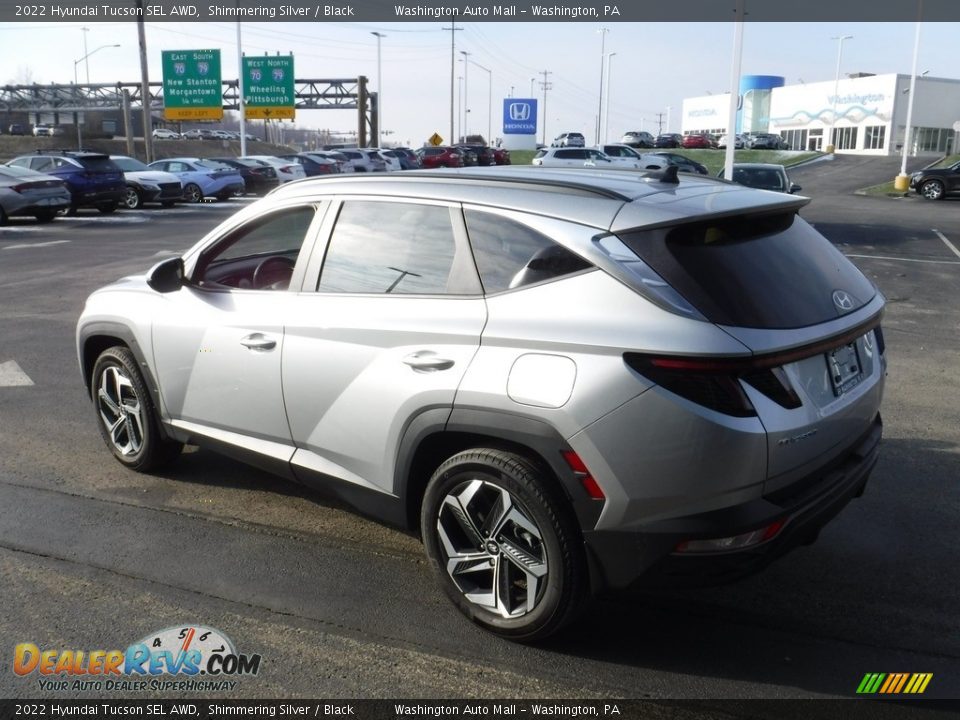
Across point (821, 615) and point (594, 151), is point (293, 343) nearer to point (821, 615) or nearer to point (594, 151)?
point (821, 615)

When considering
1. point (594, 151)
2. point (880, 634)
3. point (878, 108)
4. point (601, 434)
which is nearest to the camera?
point (601, 434)

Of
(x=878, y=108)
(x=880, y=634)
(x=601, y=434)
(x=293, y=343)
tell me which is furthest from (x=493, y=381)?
(x=878, y=108)

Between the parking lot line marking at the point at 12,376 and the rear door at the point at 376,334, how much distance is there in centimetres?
436

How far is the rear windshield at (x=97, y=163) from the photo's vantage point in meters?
24.9

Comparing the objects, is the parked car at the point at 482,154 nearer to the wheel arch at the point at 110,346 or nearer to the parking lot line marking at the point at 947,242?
the parking lot line marking at the point at 947,242

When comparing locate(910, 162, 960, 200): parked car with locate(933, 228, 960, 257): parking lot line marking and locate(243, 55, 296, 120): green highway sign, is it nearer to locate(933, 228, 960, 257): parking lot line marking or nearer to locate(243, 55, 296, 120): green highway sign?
locate(933, 228, 960, 257): parking lot line marking

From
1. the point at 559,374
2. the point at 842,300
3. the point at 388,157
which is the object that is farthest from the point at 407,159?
the point at 559,374

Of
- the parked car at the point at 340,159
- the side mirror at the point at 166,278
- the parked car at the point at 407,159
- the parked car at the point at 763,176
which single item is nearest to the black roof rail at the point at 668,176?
the side mirror at the point at 166,278

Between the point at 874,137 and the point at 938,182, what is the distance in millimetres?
49303

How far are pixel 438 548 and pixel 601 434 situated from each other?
3.15 ft

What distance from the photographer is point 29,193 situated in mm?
21906

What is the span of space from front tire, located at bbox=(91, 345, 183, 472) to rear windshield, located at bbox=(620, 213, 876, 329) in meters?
3.05

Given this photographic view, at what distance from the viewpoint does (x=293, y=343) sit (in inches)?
155

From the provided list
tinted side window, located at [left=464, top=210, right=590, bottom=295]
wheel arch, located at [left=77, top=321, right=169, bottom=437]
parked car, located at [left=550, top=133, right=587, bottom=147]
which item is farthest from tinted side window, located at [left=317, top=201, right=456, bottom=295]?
parked car, located at [left=550, top=133, right=587, bottom=147]
